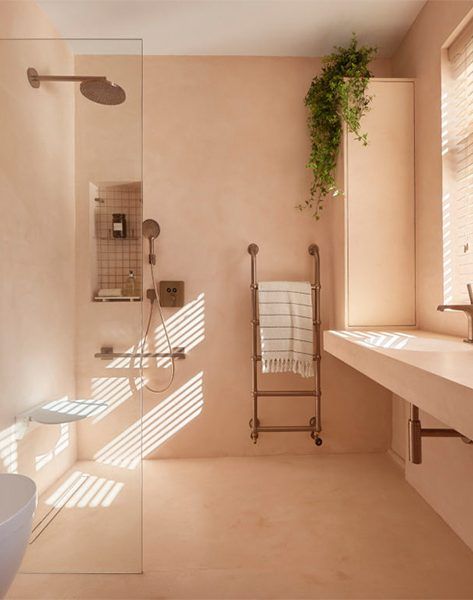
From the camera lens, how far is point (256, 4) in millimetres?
2195

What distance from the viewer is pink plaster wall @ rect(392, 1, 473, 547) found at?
6.04 feet

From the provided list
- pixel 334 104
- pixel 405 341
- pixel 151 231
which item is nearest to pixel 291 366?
pixel 405 341

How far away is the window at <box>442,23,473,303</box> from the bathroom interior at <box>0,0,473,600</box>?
0.01 meters

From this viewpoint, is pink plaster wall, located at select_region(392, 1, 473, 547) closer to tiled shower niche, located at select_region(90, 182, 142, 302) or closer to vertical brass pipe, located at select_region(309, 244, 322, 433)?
vertical brass pipe, located at select_region(309, 244, 322, 433)

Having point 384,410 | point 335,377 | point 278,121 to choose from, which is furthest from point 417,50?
point 384,410

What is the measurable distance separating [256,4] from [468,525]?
2.64 meters

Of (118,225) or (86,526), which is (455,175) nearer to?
(118,225)

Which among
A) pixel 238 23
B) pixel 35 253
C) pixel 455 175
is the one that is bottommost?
A: pixel 35 253

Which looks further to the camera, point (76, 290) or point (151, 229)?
point (151, 229)

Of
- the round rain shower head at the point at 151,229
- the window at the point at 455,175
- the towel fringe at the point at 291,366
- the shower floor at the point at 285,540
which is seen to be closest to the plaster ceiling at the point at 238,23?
the window at the point at 455,175

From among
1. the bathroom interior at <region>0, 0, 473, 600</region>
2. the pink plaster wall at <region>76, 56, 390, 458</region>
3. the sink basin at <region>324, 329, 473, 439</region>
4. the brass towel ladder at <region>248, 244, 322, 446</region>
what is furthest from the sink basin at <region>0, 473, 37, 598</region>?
the brass towel ladder at <region>248, 244, 322, 446</region>

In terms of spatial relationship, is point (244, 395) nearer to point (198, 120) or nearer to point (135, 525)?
point (135, 525)

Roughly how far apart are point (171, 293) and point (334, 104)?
145 centimetres

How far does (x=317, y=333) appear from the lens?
2602 millimetres
